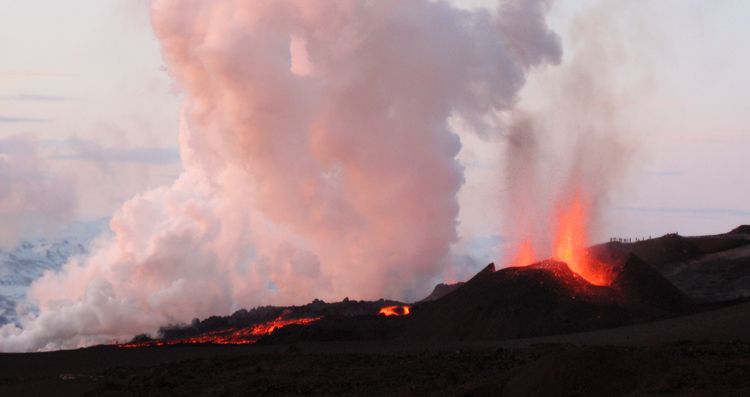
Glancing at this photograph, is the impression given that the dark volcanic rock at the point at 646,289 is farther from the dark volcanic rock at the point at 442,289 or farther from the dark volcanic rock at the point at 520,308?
the dark volcanic rock at the point at 442,289

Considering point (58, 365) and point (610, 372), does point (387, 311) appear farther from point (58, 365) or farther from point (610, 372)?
point (610, 372)

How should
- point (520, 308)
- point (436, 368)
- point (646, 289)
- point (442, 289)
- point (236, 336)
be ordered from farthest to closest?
point (442, 289) → point (236, 336) → point (646, 289) → point (520, 308) → point (436, 368)

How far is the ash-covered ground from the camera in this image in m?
22.7

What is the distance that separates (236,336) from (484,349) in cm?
2262

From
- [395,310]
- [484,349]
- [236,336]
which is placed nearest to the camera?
[484,349]

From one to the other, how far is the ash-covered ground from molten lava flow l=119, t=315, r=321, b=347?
1.58 meters

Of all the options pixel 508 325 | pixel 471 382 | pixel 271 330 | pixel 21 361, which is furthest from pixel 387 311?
pixel 471 382

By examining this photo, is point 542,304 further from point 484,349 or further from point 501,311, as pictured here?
point 484,349

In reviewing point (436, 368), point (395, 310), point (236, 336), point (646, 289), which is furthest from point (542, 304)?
point (236, 336)

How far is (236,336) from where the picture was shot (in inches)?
1978

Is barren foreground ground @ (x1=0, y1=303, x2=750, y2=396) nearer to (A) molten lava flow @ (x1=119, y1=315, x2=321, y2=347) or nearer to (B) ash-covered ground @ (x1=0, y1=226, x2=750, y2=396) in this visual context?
(B) ash-covered ground @ (x1=0, y1=226, x2=750, y2=396)

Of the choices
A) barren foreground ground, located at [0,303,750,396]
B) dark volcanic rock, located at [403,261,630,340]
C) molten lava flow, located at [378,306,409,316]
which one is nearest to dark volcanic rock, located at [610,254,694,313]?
dark volcanic rock, located at [403,261,630,340]

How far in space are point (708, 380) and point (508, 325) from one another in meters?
22.7

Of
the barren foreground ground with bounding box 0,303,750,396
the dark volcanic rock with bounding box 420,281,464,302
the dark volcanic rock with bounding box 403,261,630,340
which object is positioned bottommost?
the barren foreground ground with bounding box 0,303,750,396
